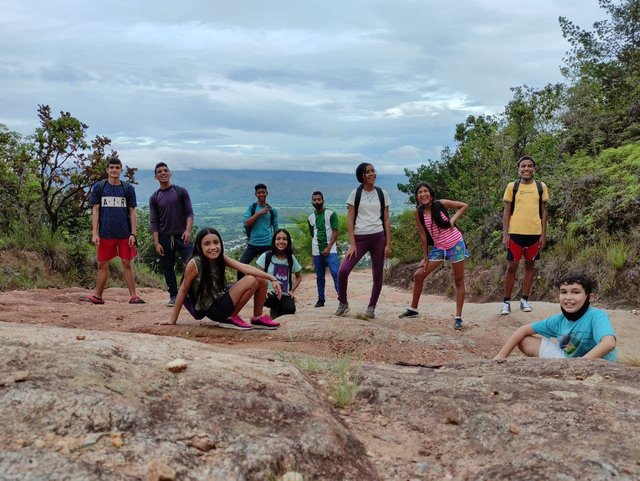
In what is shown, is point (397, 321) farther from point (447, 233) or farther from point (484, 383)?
point (484, 383)

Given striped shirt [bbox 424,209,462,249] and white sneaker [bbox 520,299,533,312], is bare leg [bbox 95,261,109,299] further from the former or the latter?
white sneaker [bbox 520,299,533,312]

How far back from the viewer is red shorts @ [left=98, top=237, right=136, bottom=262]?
7.83 meters

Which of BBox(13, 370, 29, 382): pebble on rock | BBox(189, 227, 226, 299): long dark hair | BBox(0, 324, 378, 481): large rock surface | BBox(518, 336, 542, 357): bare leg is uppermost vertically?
BBox(189, 227, 226, 299): long dark hair

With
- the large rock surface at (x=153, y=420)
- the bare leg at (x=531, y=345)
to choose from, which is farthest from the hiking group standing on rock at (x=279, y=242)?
the large rock surface at (x=153, y=420)

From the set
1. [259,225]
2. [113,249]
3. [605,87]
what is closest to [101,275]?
[113,249]

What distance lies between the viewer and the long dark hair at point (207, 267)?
5.69 meters

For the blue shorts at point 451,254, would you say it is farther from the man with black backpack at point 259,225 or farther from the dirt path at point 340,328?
the man with black backpack at point 259,225

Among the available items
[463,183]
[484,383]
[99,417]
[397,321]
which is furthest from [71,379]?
[463,183]

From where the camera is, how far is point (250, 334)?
5.79m

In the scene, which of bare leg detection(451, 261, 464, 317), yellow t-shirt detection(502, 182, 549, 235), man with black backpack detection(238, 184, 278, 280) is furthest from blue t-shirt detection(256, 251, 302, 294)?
yellow t-shirt detection(502, 182, 549, 235)

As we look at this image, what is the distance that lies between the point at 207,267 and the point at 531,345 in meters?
3.09

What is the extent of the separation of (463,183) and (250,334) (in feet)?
49.5

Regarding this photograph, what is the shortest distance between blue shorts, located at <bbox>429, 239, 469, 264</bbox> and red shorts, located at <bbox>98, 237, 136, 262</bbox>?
13.4 feet

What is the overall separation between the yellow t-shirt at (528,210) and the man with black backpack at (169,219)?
4.26m
